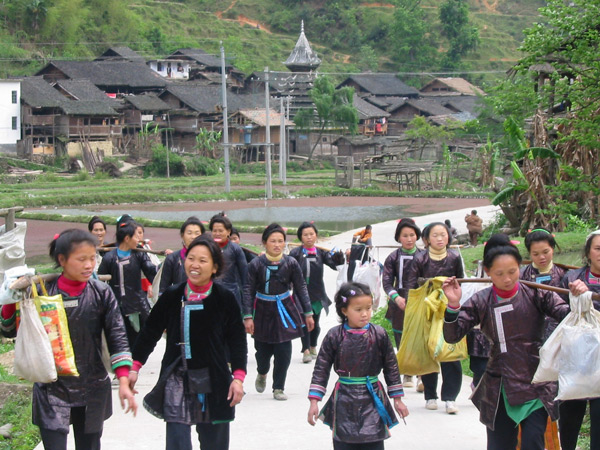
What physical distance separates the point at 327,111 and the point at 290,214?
29.2 metres

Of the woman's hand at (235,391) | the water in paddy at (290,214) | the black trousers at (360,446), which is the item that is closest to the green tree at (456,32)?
the water in paddy at (290,214)

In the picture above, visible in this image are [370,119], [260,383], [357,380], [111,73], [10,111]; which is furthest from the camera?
[370,119]

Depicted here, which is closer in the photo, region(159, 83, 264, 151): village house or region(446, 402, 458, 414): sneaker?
region(446, 402, 458, 414): sneaker

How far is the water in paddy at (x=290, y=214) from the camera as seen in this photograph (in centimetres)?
3291

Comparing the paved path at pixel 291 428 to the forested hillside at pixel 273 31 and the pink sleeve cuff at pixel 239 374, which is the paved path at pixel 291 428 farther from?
the forested hillside at pixel 273 31

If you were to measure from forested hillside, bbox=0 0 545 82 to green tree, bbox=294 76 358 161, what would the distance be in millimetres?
11016

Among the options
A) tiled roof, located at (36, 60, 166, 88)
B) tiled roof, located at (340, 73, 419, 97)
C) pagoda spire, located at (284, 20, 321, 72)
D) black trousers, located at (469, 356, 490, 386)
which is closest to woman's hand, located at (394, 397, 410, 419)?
black trousers, located at (469, 356, 490, 386)

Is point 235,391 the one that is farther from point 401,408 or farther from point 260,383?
point 260,383

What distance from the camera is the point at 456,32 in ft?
302

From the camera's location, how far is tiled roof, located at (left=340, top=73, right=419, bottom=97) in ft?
253

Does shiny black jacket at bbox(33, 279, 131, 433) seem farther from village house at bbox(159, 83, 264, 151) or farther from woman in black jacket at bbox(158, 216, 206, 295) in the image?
village house at bbox(159, 83, 264, 151)

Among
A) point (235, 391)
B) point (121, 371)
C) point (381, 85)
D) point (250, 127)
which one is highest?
point (381, 85)

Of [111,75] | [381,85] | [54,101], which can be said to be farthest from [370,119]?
[54,101]

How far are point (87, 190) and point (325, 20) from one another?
6245 centimetres
